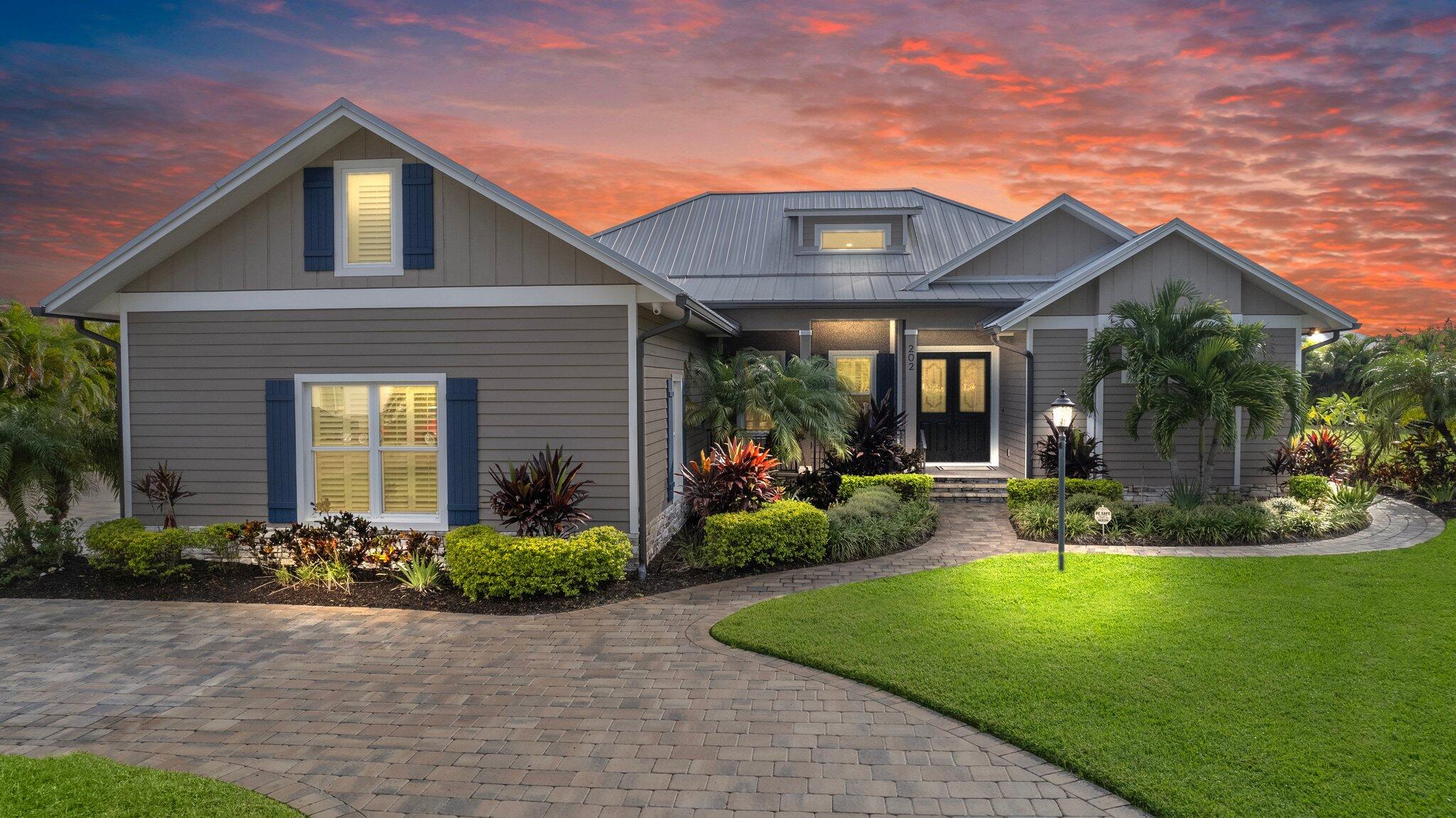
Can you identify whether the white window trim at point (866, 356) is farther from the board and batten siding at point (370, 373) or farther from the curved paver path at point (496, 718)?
the curved paver path at point (496, 718)

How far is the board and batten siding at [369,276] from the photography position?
29.5 ft

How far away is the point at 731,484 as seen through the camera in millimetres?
9695

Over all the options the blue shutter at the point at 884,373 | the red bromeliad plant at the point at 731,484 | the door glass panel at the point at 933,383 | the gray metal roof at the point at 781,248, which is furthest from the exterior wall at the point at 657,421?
the door glass panel at the point at 933,383

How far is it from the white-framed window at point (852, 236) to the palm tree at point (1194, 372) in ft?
22.1

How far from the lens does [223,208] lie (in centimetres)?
905

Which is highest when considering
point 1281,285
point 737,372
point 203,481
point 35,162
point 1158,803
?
point 35,162

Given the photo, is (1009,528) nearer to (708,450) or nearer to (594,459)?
(708,450)

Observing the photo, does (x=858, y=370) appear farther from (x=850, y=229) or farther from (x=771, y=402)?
(x=850, y=229)

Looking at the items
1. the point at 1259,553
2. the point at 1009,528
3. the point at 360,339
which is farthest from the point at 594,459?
the point at 1259,553

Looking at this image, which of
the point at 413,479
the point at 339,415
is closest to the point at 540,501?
the point at 413,479

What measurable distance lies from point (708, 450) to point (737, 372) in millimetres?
1529

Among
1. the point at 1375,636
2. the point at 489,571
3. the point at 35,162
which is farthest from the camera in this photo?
the point at 35,162

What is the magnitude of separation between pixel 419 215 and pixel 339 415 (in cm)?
260

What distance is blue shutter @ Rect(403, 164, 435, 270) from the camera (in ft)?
29.6
